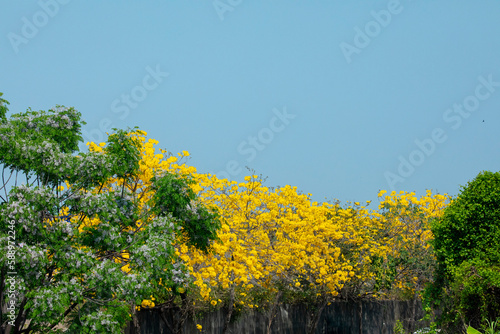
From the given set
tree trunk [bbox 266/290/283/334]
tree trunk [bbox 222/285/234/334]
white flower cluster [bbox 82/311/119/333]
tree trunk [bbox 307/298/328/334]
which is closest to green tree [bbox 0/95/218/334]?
white flower cluster [bbox 82/311/119/333]

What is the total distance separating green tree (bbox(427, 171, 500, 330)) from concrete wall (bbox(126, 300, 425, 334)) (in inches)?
350

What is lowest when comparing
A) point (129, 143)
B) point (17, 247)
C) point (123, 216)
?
point (17, 247)

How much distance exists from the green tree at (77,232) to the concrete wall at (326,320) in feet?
21.4

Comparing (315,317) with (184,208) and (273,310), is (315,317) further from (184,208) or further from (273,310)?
(184,208)

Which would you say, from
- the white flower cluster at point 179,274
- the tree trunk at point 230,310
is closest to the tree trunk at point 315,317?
the tree trunk at point 230,310

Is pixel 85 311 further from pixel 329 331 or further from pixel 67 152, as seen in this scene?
pixel 329 331

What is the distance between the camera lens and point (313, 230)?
1831cm

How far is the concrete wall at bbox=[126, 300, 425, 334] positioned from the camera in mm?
17859

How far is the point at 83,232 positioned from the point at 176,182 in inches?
77.8

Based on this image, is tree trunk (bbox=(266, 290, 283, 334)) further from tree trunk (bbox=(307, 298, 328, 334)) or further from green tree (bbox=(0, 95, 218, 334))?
green tree (bbox=(0, 95, 218, 334))

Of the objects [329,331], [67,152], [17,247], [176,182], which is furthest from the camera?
[329,331]

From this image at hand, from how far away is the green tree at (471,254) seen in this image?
1023cm

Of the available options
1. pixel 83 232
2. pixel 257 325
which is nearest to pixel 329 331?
pixel 257 325

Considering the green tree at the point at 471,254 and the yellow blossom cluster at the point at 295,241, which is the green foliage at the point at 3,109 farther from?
the green tree at the point at 471,254
